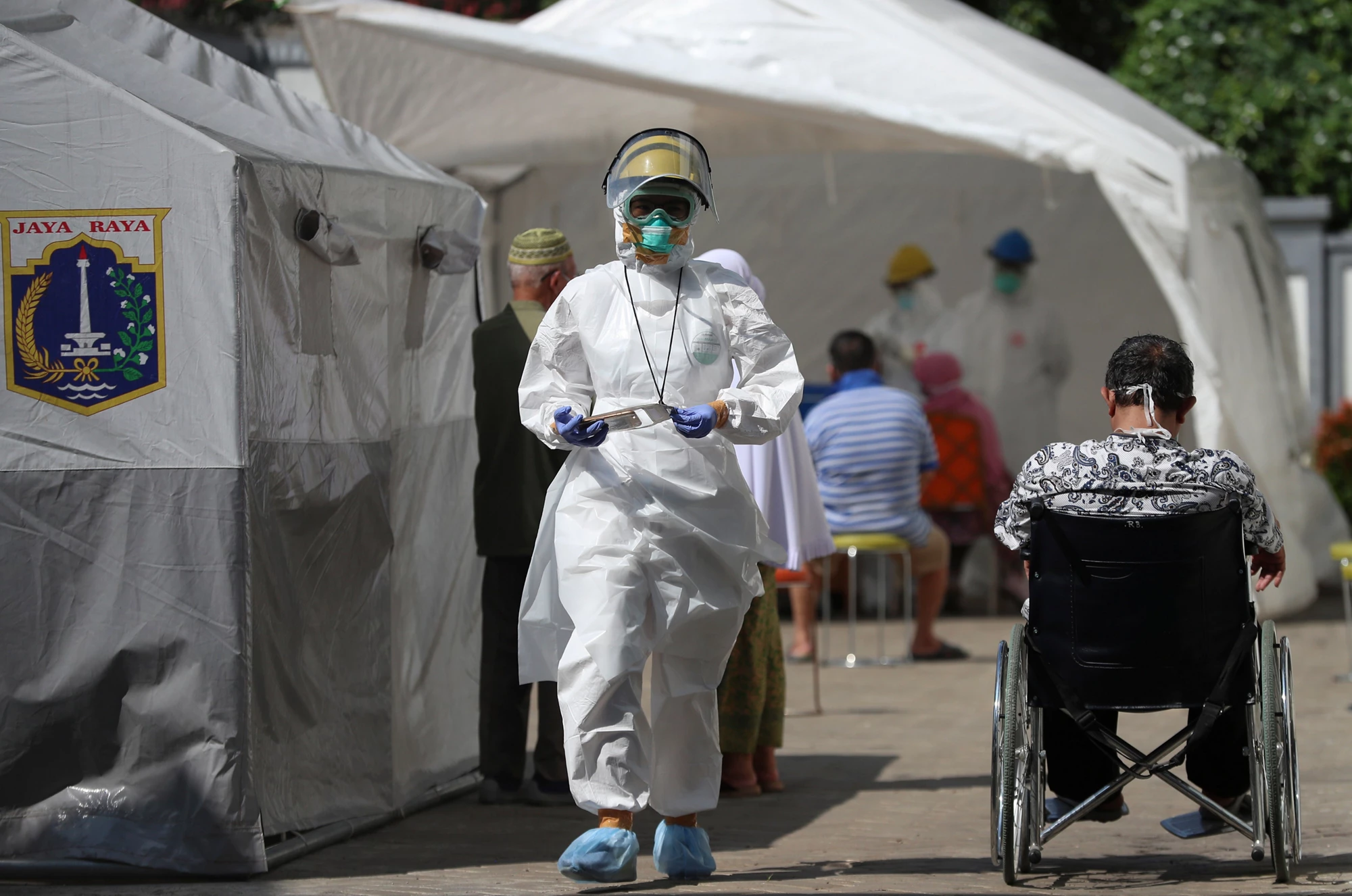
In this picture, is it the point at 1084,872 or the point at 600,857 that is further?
the point at 1084,872

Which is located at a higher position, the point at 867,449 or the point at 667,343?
the point at 667,343

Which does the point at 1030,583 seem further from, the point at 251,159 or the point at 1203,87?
the point at 1203,87

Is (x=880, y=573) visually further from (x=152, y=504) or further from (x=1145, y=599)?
(x=152, y=504)

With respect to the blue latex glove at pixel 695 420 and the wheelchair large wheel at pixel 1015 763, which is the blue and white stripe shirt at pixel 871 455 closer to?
the wheelchair large wheel at pixel 1015 763

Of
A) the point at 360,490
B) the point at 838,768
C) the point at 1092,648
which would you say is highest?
the point at 360,490

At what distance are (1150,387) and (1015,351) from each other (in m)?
7.46

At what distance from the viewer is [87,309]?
179 inches

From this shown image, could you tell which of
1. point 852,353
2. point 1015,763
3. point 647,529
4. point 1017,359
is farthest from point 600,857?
point 1017,359

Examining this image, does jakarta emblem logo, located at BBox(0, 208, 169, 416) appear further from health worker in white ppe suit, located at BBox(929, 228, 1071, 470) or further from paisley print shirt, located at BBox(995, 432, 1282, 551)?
health worker in white ppe suit, located at BBox(929, 228, 1071, 470)

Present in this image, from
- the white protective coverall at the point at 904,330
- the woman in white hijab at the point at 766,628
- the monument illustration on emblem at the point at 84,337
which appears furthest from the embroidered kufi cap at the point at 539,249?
the white protective coverall at the point at 904,330

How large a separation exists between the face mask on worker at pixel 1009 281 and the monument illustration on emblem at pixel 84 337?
26.6 feet

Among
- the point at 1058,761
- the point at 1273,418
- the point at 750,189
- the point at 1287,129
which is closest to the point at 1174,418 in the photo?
the point at 1058,761

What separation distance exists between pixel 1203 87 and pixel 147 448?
1372cm

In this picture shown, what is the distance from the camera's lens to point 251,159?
15.0ft
